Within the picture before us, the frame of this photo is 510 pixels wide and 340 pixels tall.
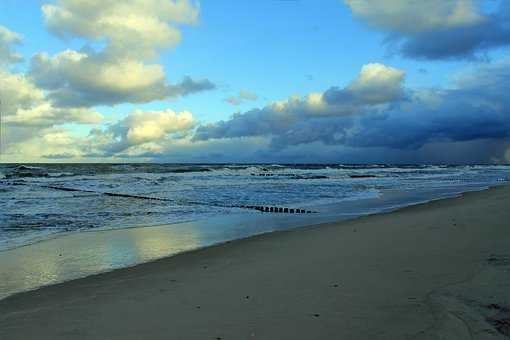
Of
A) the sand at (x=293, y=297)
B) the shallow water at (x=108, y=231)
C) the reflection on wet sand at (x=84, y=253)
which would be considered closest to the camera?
the sand at (x=293, y=297)

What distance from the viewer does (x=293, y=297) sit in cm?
569

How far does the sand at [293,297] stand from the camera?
461 cm

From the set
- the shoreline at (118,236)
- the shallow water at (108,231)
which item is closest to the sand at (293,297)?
the shoreline at (118,236)

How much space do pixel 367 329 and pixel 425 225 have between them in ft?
27.9

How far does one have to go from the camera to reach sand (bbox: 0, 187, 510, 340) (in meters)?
4.61

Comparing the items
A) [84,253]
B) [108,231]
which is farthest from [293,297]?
[108,231]

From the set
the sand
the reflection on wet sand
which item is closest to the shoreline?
the reflection on wet sand

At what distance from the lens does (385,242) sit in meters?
9.77

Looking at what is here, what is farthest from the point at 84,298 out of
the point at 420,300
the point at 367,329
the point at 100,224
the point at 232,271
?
the point at 100,224

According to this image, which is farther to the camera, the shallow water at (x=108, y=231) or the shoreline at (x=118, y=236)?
the shallow water at (x=108, y=231)

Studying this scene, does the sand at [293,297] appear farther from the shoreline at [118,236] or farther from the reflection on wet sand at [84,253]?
the reflection on wet sand at [84,253]

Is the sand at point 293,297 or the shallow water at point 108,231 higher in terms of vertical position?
the sand at point 293,297

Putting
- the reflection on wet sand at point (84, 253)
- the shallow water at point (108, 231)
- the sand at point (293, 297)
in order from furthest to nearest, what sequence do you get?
the shallow water at point (108, 231) → the reflection on wet sand at point (84, 253) → the sand at point (293, 297)

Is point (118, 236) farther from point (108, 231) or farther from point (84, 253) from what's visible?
point (84, 253)
